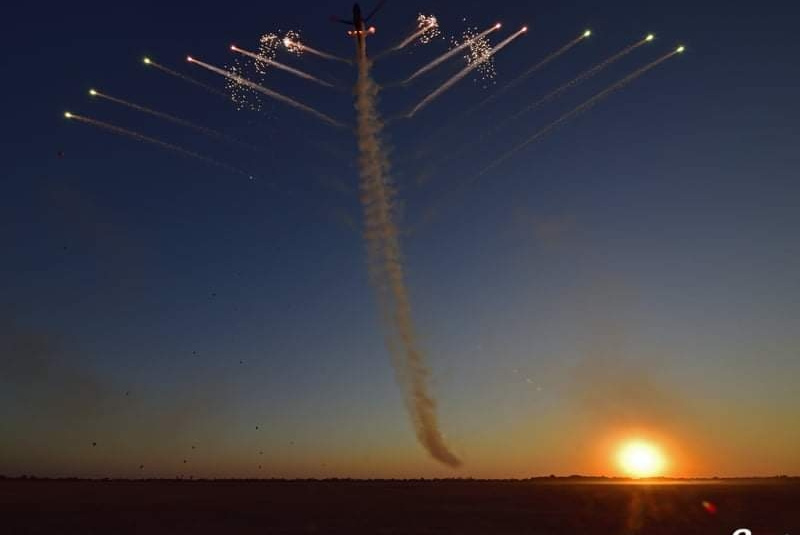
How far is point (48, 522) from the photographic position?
47062 millimetres

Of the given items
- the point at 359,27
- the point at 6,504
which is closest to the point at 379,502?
the point at 6,504

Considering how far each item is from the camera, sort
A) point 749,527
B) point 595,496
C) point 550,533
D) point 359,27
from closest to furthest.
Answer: point 550,533
point 749,527
point 359,27
point 595,496

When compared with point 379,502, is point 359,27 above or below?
above

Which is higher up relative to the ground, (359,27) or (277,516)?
(359,27)

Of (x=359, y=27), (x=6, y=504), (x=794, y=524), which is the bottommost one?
(x=794, y=524)

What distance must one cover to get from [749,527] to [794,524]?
345cm

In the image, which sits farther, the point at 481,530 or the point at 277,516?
the point at 277,516

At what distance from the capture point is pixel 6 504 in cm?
6247

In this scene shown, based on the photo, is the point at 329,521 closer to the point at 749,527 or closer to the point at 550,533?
the point at 550,533

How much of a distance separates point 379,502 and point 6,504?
3309 cm

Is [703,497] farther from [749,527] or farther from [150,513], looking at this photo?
[150,513]

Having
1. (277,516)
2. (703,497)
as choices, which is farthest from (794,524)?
(277,516)

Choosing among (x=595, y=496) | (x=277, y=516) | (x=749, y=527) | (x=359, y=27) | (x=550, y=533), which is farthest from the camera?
(x=595, y=496)

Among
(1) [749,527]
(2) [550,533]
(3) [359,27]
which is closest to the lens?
(2) [550,533]
